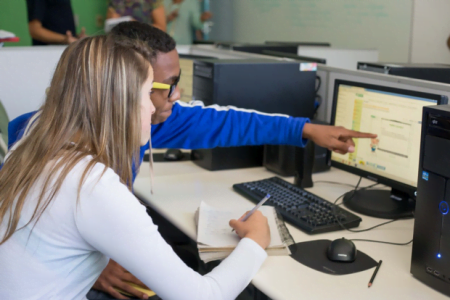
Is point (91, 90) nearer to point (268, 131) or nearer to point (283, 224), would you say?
point (283, 224)

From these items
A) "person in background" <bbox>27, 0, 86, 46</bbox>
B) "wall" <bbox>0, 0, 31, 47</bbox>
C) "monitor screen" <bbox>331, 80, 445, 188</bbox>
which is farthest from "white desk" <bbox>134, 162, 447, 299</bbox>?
"wall" <bbox>0, 0, 31, 47</bbox>

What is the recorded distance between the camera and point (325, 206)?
4.60 ft

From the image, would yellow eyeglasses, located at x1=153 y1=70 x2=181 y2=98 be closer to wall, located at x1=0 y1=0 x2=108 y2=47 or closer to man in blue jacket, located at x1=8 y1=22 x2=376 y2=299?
man in blue jacket, located at x1=8 y1=22 x2=376 y2=299

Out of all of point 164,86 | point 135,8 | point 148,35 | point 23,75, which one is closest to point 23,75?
point 23,75

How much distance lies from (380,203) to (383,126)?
230mm

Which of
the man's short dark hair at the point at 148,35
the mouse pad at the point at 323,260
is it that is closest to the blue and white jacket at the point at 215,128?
the man's short dark hair at the point at 148,35

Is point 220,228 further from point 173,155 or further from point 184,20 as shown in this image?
point 184,20

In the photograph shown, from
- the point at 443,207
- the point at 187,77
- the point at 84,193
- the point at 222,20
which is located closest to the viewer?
the point at 84,193

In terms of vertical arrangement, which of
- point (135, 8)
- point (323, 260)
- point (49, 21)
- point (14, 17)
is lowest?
point (323, 260)

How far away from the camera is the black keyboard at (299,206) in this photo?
1299 mm

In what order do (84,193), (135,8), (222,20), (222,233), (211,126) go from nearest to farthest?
(84,193) → (222,233) → (211,126) → (135,8) → (222,20)

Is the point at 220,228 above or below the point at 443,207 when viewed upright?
below

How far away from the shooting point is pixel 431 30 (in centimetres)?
303

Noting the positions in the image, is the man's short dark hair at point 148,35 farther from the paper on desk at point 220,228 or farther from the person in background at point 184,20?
the person in background at point 184,20
